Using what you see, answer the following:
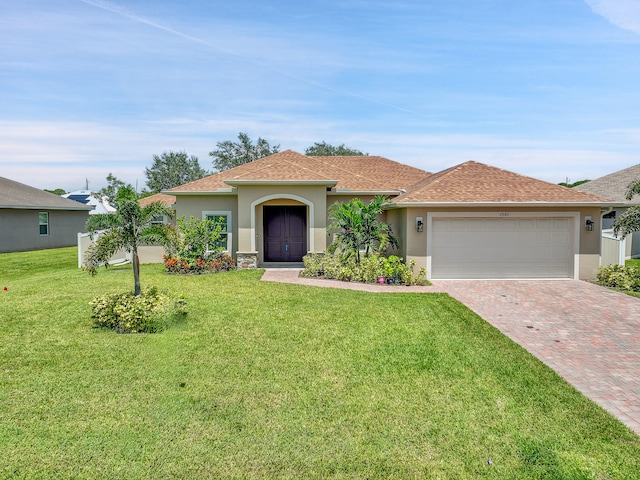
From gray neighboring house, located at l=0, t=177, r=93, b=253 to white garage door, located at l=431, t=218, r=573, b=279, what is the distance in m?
22.8

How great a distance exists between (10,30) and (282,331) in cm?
1305

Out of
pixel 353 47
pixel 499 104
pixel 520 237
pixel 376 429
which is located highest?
pixel 353 47

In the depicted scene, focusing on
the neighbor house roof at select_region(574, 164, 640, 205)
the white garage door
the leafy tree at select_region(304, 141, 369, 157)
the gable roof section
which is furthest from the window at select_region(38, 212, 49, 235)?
the neighbor house roof at select_region(574, 164, 640, 205)

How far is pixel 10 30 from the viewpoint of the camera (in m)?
12.0

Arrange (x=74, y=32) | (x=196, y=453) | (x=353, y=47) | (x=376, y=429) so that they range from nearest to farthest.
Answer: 1. (x=196, y=453)
2. (x=376, y=429)
3. (x=74, y=32)
4. (x=353, y=47)

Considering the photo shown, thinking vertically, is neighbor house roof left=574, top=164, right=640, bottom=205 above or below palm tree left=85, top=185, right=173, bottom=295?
above

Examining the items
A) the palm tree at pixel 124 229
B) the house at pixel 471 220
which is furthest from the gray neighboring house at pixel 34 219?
the palm tree at pixel 124 229

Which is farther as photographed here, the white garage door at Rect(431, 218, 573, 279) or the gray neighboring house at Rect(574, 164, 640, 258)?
the gray neighboring house at Rect(574, 164, 640, 258)

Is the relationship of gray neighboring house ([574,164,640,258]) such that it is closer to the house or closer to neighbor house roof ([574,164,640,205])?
neighbor house roof ([574,164,640,205])

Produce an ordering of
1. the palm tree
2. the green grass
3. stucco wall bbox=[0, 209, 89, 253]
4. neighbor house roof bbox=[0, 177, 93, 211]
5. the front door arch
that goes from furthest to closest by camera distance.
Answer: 1. neighbor house roof bbox=[0, 177, 93, 211]
2. stucco wall bbox=[0, 209, 89, 253]
3. the front door arch
4. the palm tree
5. the green grass

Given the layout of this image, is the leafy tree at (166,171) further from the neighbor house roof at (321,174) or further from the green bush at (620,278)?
the green bush at (620,278)

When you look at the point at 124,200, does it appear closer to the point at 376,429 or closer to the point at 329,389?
the point at 329,389

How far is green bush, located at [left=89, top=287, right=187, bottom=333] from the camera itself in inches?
290

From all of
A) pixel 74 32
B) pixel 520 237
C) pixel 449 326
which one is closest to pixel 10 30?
pixel 74 32
